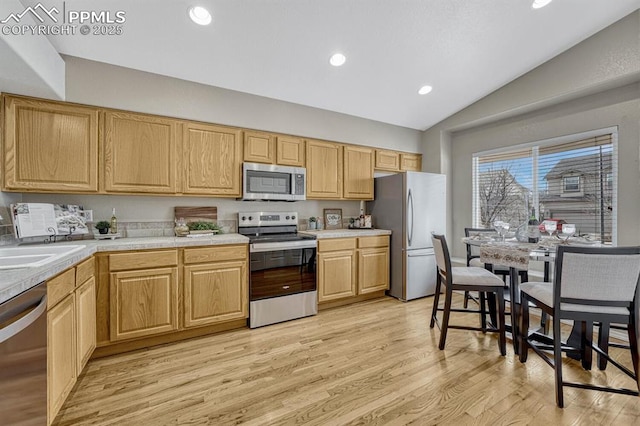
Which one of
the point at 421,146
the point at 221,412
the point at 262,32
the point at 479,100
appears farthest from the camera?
the point at 421,146

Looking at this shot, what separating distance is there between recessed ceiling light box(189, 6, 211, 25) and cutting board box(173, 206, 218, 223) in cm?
176

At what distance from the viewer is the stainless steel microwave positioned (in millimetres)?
3043

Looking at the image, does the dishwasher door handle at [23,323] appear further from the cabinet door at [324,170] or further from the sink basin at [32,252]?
the cabinet door at [324,170]

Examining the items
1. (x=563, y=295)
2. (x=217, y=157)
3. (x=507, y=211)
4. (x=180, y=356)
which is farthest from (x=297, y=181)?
(x=507, y=211)

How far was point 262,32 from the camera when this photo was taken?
7.73ft

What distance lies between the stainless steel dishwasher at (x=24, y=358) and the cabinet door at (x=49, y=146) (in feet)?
4.71

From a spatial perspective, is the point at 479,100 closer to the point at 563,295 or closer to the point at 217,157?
the point at 563,295

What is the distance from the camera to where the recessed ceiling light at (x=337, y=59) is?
8.89 ft

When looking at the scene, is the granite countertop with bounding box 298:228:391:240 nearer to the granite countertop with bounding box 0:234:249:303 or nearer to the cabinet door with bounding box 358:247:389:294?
the cabinet door with bounding box 358:247:389:294

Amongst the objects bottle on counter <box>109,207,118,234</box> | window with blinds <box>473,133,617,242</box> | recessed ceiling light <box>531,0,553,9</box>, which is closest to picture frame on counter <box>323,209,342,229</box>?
window with blinds <box>473,133,617,242</box>

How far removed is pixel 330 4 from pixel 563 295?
2711mm

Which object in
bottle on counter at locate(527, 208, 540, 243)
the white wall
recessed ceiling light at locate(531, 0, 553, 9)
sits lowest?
bottle on counter at locate(527, 208, 540, 243)

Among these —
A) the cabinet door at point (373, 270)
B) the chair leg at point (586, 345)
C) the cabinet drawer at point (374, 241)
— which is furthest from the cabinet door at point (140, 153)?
the chair leg at point (586, 345)

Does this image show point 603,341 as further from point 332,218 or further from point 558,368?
point 332,218
